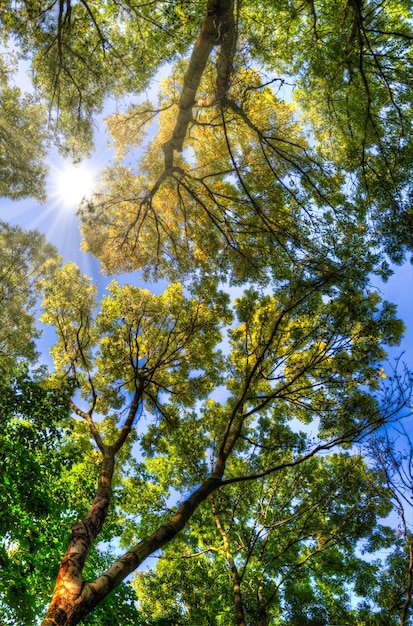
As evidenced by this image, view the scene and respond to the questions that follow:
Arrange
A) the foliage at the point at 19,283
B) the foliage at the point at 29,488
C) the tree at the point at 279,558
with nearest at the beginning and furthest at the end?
the foliage at the point at 29,488
the tree at the point at 279,558
the foliage at the point at 19,283

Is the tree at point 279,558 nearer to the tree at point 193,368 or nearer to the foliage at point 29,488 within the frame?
the tree at point 193,368

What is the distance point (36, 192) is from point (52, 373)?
323 inches

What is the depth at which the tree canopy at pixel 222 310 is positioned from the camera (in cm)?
702

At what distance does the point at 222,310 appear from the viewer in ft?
33.0

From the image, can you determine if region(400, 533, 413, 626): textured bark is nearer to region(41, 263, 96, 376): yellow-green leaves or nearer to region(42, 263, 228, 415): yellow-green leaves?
region(42, 263, 228, 415): yellow-green leaves

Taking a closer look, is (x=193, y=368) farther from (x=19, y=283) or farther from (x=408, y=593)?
(x=19, y=283)

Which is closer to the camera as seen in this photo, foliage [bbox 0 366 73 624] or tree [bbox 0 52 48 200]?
foliage [bbox 0 366 73 624]

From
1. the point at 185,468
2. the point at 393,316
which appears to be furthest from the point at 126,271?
the point at 393,316

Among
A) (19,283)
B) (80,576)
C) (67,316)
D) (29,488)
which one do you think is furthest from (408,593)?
(19,283)

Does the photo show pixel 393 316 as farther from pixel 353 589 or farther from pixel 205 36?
pixel 353 589

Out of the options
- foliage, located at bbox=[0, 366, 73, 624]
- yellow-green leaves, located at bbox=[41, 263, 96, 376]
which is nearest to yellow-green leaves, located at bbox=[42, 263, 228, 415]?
yellow-green leaves, located at bbox=[41, 263, 96, 376]

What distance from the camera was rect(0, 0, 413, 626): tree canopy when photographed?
7.02 metres

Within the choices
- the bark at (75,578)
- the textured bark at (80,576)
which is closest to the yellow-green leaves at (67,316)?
the bark at (75,578)

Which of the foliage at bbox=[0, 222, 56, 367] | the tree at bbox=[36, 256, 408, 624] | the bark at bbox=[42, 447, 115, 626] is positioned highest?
the foliage at bbox=[0, 222, 56, 367]
